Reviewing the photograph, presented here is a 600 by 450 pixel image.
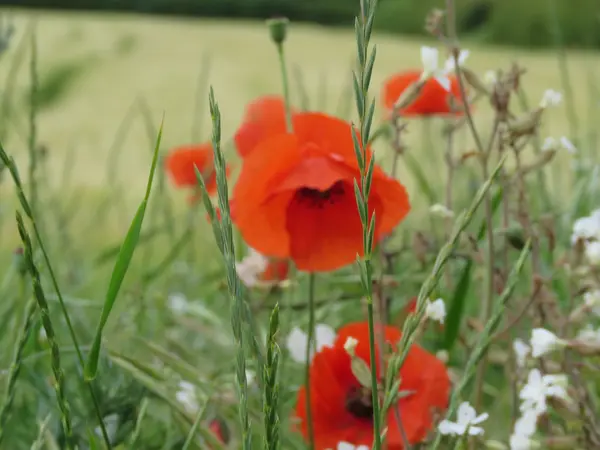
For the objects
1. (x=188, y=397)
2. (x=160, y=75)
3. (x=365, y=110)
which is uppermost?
(x=160, y=75)

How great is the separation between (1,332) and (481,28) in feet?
27.7

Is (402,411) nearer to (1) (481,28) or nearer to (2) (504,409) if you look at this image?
(2) (504,409)

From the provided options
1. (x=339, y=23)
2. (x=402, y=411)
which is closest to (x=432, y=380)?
(x=402, y=411)

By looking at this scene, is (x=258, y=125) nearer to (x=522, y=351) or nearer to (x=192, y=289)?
(x=522, y=351)

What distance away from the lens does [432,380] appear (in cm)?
35

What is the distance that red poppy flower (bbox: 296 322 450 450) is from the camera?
351 mm

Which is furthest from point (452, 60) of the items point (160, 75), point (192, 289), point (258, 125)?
point (160, 75)

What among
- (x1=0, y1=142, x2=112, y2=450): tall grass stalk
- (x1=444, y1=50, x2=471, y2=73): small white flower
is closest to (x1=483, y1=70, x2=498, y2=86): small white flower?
(x1=444, y1=50, x2=471, y2=73): small white flower

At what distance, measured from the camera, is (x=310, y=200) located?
41 cm

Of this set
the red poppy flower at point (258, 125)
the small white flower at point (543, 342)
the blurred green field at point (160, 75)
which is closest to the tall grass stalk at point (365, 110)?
the small white flower at point (543, 342)

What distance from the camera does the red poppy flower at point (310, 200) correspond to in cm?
36

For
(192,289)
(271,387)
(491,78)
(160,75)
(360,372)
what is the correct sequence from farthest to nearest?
1. (160,75)
2. (192,289)
3. (491,78)
4. (360,372)
5. (271,387)

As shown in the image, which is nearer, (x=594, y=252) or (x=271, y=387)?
(x=271, y=387)

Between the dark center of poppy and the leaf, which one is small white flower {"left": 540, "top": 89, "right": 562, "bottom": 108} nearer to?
the leaf
